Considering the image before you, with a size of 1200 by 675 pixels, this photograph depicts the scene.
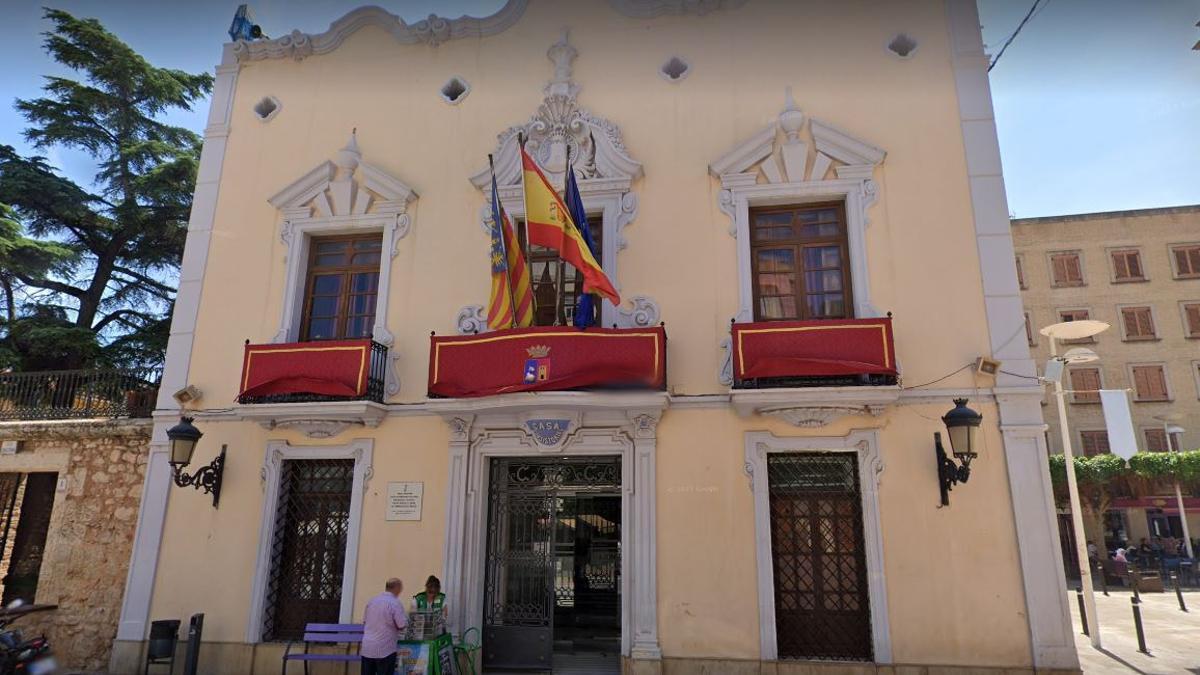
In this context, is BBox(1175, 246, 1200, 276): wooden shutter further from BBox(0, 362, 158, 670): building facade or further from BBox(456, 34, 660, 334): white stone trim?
BBox(0, 362, 158, 670): building facade

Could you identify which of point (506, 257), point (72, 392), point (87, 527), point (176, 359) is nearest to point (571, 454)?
point (506, 257)

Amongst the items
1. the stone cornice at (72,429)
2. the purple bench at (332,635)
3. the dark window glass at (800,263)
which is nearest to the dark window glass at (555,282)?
the dark window glass at (800,263)

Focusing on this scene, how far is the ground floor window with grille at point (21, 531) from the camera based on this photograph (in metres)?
11.6

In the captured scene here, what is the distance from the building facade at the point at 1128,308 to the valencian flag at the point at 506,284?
97.6 feet

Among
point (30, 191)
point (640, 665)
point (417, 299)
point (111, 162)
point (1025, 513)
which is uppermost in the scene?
point (111, 162)

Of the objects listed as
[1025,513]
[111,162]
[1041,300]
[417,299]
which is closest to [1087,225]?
[1041,300]

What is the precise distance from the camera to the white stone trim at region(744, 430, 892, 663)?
→ 8.06m

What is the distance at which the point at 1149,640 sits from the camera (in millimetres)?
11102

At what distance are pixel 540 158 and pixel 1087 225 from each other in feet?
111

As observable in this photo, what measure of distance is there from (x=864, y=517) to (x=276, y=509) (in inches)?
300

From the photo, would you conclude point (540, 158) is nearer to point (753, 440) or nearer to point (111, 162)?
point (753, 440)

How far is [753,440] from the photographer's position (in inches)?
344

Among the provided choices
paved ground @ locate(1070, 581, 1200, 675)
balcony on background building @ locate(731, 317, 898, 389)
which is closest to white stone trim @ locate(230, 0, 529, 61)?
balcony on background building @ locate(731, 317, 898, 389)

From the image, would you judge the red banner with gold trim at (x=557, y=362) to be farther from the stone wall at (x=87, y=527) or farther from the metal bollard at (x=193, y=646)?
the stone wall at (x=87, y=527)
